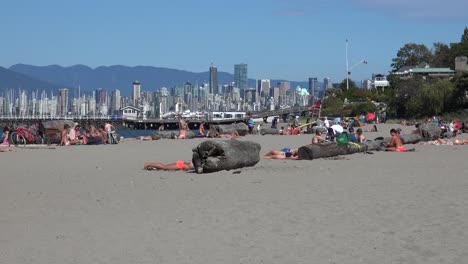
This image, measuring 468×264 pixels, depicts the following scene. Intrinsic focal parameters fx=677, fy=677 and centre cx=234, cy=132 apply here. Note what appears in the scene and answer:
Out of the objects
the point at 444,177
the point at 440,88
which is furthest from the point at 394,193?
the point at 440,88

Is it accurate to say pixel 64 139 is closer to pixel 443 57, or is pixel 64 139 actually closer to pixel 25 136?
pixel 25 136

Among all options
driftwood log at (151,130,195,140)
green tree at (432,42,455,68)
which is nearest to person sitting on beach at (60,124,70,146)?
driftwood log at (151,130,195,140)

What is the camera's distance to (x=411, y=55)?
142 m

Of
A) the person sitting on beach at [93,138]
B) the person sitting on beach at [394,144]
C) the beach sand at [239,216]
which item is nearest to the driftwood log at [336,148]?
the person sitting on beach at [394,144]

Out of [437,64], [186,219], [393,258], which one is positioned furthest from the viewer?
[437,64]

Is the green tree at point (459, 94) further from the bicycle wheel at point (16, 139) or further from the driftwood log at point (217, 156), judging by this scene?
the driftwood log at point (217, 156)

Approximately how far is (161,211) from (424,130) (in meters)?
21.3

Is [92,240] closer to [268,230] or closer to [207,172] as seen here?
[268,230]

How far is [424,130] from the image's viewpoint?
27984 millimetres

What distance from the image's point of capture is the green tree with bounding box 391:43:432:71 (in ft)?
462

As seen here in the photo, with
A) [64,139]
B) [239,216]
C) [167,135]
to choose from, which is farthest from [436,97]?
[239,216]

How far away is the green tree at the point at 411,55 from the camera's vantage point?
141 meters

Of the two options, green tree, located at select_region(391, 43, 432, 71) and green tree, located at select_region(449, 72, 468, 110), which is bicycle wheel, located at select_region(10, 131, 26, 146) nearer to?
green tree, located at select_region(449, 72, 468, 110)

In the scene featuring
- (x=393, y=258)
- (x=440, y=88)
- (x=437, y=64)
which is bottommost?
(x=393, y=258)
